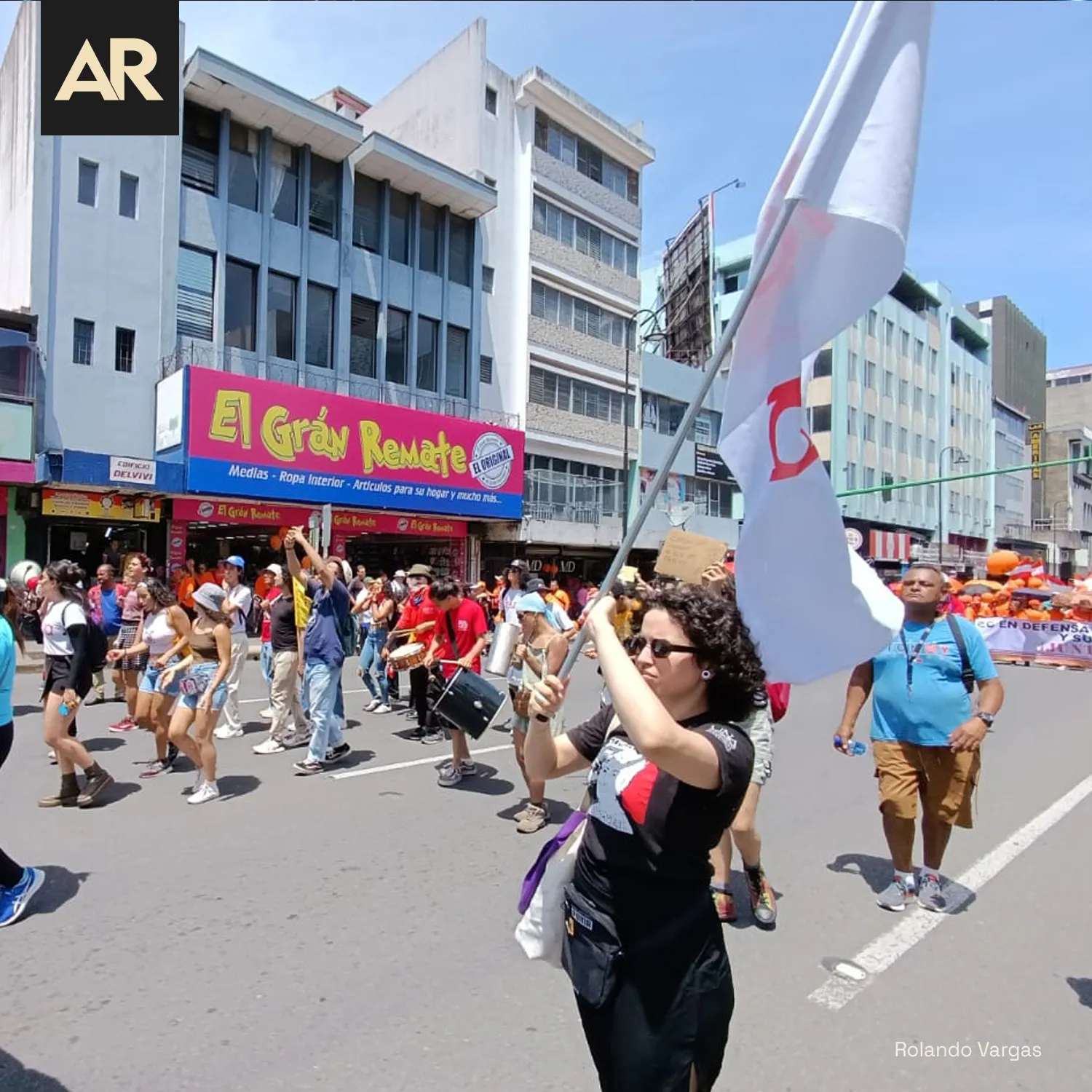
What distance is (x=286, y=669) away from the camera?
26.3 feet

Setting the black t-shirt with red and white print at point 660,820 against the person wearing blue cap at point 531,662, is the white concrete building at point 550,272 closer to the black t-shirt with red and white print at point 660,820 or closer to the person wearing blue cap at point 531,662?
the person wearing blue cap at point 531,662

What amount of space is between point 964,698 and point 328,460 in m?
18.7

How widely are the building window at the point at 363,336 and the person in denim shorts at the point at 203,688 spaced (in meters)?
18.3

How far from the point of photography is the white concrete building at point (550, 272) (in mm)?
27812

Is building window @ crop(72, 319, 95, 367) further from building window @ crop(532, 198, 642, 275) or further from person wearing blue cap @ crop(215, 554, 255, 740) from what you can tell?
building window @ crop(532, 198, 642, 275)

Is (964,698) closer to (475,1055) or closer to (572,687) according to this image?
(475,1055)

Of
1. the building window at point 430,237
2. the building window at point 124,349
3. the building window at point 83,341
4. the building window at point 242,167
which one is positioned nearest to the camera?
the building window at point 83,341

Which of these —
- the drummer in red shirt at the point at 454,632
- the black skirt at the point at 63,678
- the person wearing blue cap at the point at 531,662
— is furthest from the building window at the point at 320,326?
the person wearing blue cap at the point at 531,662

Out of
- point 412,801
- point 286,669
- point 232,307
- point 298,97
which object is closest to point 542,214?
point 298,97

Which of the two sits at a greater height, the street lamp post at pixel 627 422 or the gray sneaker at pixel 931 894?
the street lamp post at pixel 627 422

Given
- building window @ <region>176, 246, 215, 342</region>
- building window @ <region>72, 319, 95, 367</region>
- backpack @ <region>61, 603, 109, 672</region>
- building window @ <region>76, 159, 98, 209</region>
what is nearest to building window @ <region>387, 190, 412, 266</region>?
building window @ <region>176, 246, 215, 342</region>

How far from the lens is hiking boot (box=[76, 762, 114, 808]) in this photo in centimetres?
579

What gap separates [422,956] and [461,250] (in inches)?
1022

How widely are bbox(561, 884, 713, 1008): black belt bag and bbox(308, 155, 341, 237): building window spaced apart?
24.0 m
